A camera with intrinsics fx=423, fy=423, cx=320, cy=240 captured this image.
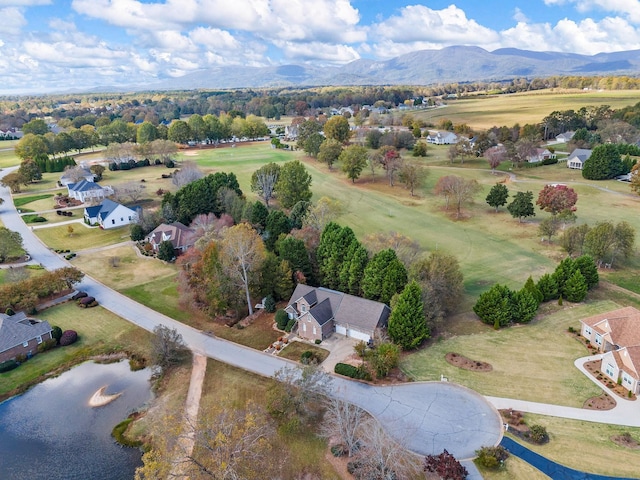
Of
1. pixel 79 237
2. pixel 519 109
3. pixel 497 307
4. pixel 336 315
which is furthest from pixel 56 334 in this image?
pixel 519 109

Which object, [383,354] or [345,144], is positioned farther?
[345,144]

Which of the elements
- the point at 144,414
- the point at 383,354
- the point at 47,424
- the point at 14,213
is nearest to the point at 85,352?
the point at 47,424

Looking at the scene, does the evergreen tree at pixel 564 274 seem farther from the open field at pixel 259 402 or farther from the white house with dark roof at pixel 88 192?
the white house with dark roof at pixel 88 192

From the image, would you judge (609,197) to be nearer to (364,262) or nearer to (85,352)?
(364,262)

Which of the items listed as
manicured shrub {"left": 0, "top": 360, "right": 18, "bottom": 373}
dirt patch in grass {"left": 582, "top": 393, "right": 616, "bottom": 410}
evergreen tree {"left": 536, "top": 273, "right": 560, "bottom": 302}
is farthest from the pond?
evergreen tree {"left": 536, "top": 273, "right": 560, "bottom": 302}

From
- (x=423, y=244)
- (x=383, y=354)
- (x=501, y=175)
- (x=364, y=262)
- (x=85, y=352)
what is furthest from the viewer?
(x=501, y=175)

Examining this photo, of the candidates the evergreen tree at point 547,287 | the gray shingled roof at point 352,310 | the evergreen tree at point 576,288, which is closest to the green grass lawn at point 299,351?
the gray shingled roof at point 352,310

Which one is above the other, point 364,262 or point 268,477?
point 364,262
